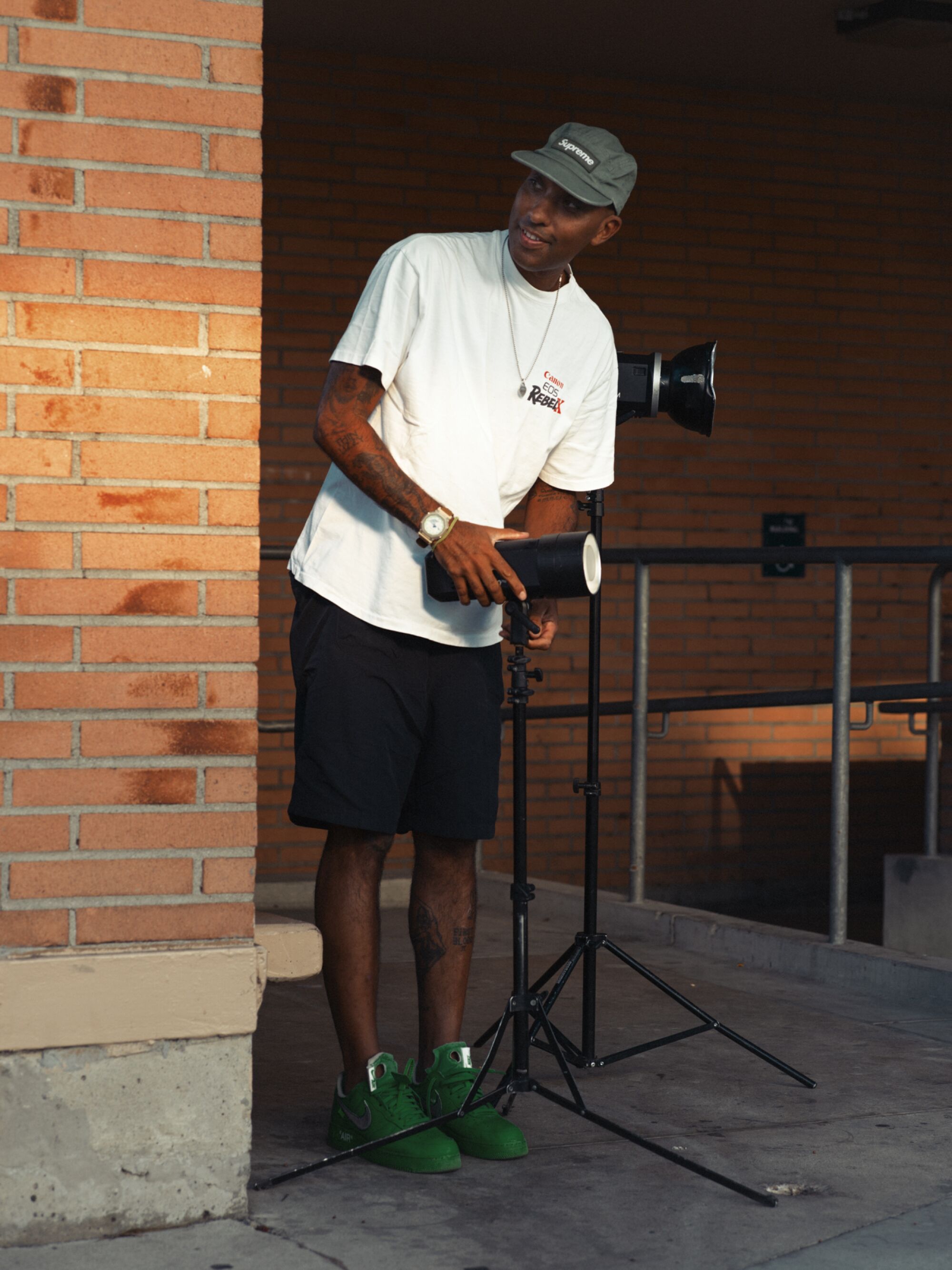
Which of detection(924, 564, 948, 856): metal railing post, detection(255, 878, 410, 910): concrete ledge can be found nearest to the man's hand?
detection(924, 564, 948, 856): metal railing post

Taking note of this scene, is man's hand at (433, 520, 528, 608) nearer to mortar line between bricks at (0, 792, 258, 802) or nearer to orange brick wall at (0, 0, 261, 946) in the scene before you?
orange brick wall at (0, 0, 261, 946)

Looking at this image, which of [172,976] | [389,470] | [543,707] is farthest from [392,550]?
A: [543,707]

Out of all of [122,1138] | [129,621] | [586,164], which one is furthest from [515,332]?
[122,1138]

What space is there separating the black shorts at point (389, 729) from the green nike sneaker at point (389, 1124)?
439 mm

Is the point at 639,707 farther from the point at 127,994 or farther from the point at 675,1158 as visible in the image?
the point at 127,994

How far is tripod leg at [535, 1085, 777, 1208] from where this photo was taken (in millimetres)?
2592

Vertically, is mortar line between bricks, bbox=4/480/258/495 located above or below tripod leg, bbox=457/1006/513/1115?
above

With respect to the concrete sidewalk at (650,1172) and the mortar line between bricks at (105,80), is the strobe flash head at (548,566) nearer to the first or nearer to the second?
the mortar line between bricks at (105,80)

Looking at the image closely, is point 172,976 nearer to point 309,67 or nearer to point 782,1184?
point 782,1184

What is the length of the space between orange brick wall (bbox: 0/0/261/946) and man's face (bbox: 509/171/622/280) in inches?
20.8

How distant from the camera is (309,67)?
6730mm

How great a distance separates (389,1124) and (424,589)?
3.05 ft

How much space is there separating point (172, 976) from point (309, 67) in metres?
5.17

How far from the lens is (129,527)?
2.49 metres
